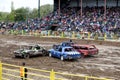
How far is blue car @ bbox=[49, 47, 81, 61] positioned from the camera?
999 inches

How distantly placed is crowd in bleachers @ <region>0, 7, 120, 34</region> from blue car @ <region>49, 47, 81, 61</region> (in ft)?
58.2

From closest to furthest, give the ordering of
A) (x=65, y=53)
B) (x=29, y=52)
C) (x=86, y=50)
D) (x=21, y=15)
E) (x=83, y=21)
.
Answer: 1. (x=65, y=53)
2. (x=29, y=52)
3. (x=86, y=50)
4. (x=83, y=21)
5. (x=21, y=15)

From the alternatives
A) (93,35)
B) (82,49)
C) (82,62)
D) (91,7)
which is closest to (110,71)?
(82,62)

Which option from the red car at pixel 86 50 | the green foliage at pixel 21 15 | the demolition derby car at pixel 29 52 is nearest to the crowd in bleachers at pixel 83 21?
the green foliage at pixel 21 15

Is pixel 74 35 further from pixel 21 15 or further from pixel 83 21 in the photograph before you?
pixel 21 15

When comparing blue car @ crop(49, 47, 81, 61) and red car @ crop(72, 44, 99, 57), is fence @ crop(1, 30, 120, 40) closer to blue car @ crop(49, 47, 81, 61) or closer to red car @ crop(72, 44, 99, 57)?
red car @ crop(72, 44, 99, 57)

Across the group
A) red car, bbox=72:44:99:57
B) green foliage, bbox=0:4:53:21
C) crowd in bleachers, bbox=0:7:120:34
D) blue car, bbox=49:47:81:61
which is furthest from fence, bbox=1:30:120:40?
green foliage, bbox=0:4:53:21

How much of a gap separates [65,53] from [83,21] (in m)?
25.0

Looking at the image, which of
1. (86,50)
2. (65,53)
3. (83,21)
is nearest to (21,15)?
(83,21)

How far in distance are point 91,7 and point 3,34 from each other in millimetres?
17660

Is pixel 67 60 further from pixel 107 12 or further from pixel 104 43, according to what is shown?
pixel 107 12

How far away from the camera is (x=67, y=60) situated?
1025 inches

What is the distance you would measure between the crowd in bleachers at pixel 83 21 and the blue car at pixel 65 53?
58.2 feet

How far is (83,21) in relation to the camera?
50125mm
